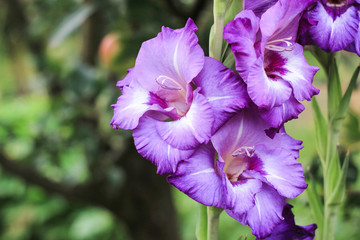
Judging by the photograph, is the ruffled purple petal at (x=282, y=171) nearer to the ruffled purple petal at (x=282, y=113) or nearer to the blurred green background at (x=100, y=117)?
the ruffled purple petal at (x=282, y=113)

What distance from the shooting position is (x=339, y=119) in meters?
0.46

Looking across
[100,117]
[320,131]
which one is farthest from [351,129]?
[100,117]

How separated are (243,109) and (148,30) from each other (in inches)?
19.2

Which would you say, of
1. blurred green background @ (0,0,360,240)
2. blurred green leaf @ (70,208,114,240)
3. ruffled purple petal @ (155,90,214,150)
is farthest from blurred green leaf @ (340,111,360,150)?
blurred green leaf @ (70,208,114,240)

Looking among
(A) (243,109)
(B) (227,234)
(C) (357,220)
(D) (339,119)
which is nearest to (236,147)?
(A) (243,109)

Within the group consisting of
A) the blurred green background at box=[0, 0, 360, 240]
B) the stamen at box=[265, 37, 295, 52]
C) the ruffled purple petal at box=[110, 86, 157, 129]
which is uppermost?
the stamen at box=[265, 37, 295, 52]

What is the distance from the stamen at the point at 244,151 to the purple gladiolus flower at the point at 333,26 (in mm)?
114

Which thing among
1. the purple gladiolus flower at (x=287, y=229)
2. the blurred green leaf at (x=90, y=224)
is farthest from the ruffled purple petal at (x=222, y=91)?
the blurred green leaf at (x=90, y=224)

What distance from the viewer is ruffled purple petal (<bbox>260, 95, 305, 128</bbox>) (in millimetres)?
342

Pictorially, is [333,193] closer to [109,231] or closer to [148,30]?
[148,30]

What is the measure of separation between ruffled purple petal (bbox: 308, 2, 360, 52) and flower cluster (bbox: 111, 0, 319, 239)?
22 mm

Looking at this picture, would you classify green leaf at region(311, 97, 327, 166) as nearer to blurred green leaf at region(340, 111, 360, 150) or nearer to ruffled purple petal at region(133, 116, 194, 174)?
ruffled purple petal at region(133, 116, 194, 174)

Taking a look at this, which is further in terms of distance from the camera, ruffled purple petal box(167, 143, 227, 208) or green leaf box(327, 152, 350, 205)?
green leaf box(327, 152, 350, 205)

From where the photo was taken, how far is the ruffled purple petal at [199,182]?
1.11 ft
